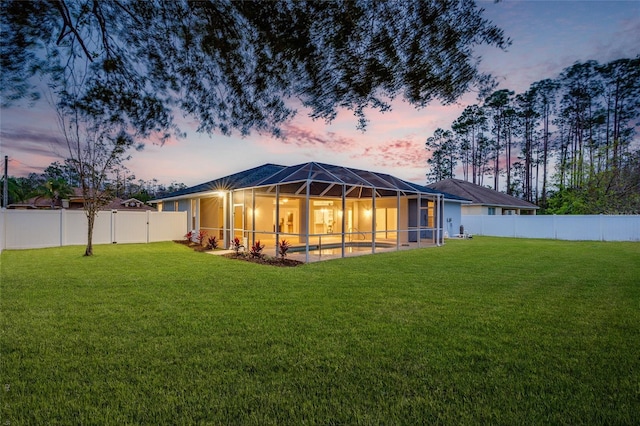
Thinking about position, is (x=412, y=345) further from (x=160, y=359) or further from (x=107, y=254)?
(x=107, y=254)

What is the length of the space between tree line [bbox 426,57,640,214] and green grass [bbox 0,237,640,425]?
371cm

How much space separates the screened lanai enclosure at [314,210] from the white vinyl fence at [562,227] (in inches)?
252

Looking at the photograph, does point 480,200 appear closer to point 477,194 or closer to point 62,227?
point 477,194

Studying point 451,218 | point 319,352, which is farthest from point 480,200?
point 319,352

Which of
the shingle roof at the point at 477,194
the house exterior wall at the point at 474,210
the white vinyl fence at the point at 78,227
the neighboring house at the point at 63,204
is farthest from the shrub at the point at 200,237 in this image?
the house exterior wall at the point at 474,210

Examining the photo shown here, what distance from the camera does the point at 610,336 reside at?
3611 mm

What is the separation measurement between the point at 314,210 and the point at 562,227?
14268 millimetres

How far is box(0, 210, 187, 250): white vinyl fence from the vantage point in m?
12.2

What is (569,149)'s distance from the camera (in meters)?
27.5

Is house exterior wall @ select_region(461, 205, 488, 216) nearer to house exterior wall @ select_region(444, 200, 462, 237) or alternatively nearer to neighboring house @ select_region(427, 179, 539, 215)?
neighboring house @ select_region(427, 179, 539, 215)

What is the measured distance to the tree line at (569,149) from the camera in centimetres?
1244

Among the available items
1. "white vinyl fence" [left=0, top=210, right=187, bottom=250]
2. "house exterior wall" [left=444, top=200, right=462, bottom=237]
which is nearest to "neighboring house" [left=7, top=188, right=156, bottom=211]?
"white vinyl fence" [left=0, top=210, right=187, bottom=250]

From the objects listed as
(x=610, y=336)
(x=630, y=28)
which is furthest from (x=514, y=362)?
(x=630, y=28)

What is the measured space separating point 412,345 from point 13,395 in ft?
11.5
